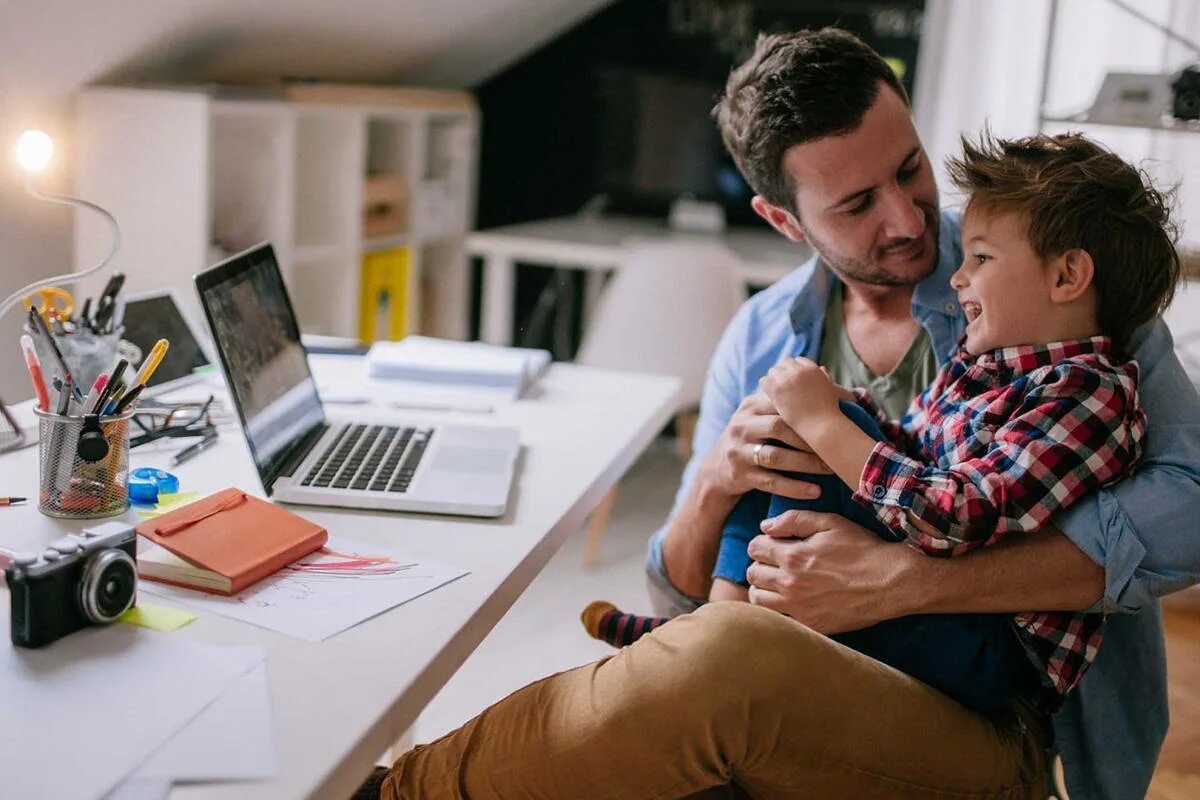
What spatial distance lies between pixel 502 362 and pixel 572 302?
8.26ft

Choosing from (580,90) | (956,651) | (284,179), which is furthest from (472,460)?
(580,90)

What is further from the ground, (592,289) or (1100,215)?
(1100,215)

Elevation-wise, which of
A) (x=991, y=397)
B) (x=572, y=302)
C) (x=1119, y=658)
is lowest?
(x=572, y=302)

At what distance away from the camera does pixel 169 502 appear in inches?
53.4

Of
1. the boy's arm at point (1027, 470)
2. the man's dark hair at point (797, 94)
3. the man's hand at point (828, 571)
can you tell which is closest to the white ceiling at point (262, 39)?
the man's dark hair at point (797, 94)

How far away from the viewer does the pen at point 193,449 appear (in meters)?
A: 1.51

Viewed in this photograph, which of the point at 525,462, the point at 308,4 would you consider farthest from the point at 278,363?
the point at 308,4

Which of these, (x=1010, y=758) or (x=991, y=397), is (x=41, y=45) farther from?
(x=1010, y=758)

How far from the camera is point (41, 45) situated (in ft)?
7.95

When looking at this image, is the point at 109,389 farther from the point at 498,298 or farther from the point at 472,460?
the point at 498,298

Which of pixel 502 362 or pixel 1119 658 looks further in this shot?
pixel 502 362

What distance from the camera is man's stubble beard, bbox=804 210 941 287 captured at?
1657 millimetres

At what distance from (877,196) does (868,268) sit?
9cm

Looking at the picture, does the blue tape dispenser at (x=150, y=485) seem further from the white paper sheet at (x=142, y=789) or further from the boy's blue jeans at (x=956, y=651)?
the boy's blue jeans at (x=956, y=651)
